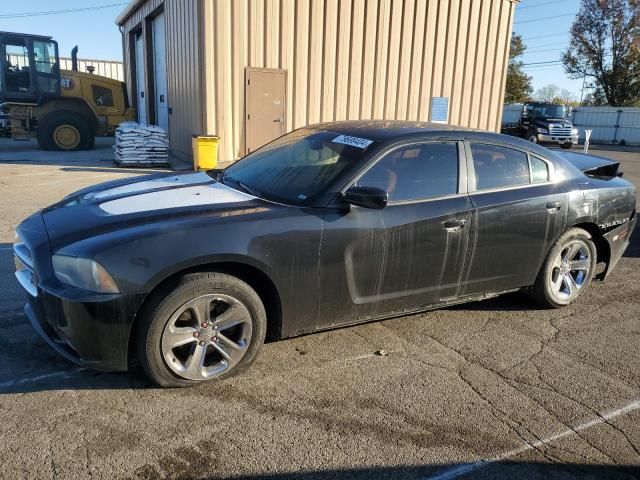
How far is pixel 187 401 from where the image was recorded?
300 cm

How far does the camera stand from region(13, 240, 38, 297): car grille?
3.04 metres

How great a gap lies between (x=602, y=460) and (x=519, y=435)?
0.40 metres

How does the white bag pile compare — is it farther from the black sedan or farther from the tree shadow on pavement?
the tree shadow on pavement

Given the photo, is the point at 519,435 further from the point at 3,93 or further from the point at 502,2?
the point at 3,93

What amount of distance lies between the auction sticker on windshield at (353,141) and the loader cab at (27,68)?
15.1 metres

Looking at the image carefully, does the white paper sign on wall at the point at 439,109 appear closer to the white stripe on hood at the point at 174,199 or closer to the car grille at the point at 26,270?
the white stripe on hood at the point at 174,199

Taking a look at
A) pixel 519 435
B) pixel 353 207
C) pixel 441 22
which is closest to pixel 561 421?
pixel 519 435

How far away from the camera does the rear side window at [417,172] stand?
364 cm

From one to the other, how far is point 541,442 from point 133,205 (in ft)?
9.01

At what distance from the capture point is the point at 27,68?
15.7 m

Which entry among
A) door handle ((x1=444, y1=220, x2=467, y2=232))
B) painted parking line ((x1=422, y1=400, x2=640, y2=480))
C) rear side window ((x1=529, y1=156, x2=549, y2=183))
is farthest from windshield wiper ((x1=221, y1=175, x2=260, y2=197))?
rear side window ((x1=529, y1=156, x2=549, y2=183))

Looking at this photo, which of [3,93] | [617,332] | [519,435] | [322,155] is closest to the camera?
[519,435]

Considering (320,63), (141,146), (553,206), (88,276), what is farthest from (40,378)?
(320,63)

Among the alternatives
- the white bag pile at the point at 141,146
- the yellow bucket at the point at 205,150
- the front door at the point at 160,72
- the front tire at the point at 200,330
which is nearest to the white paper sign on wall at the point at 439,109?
the yellow bucket at the point at 205,150
